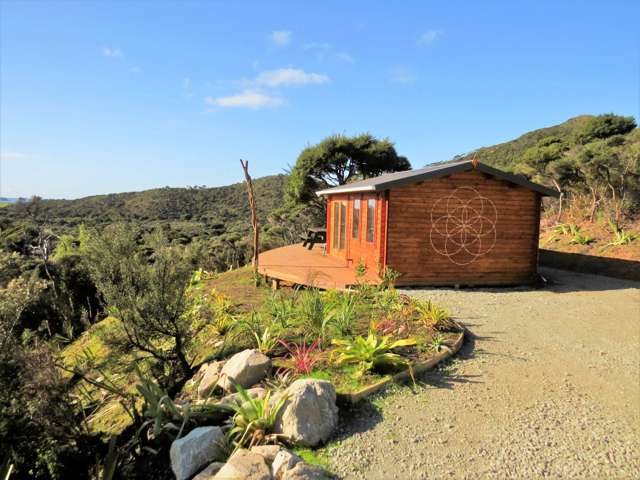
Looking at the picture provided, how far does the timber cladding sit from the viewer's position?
342 inches

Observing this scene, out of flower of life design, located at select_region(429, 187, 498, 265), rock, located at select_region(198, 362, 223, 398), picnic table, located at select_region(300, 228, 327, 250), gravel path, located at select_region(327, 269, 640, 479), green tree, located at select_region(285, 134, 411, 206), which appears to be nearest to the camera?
gravel path, located at select_region(327, 269, 640, 479)

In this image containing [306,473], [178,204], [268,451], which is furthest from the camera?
[178,204]

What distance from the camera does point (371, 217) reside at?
948 cm

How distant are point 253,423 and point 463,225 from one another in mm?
6945

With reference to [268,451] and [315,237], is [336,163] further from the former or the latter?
[268,451]

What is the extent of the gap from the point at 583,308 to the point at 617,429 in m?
4.69

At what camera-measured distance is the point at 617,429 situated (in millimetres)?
3586

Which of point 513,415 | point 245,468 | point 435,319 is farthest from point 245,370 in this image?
point 435,319

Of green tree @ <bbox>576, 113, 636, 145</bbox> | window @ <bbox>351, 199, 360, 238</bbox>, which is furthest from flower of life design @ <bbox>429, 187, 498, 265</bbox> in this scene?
green tree @ <bbox>576, 113, 636, 145</bbox>

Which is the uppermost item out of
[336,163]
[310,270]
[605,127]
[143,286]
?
[605,127]

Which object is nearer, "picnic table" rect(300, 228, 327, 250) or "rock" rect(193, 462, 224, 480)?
"rock" rect(193, 462, 224, 480)

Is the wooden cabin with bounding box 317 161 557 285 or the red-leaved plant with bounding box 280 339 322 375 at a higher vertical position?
the wooden cabin with bounding box 317 161 557 285

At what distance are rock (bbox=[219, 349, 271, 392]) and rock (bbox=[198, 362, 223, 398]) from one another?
112mm

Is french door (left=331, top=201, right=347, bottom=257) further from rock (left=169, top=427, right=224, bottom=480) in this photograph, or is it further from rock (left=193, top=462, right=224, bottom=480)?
rock (left=193, top=462, right=224, bottom=480)
